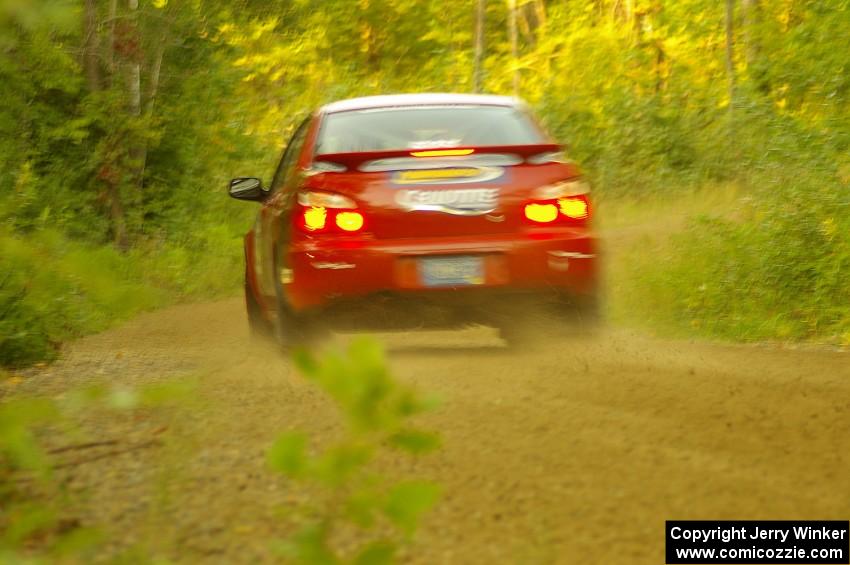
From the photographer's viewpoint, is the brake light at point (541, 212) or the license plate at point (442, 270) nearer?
the license plate at point (442, 270)

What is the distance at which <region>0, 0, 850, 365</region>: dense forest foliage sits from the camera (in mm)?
10227

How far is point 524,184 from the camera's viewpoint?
30.4 feet

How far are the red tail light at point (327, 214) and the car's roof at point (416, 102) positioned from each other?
1.06 meters

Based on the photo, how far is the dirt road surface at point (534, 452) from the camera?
16.5 ft

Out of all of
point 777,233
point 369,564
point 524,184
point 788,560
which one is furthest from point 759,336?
point 369,564

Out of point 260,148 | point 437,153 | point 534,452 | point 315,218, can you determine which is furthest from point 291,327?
point 260,148

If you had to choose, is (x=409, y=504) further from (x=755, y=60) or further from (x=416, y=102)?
(x=755, y=60)

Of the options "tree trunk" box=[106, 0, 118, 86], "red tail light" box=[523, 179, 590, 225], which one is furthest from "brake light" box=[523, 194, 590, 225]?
"tree trunk" box=[106, 0, 118, 86]

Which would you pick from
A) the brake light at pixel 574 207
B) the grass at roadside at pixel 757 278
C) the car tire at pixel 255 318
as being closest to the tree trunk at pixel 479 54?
the grass at roadside at pixel 757 278

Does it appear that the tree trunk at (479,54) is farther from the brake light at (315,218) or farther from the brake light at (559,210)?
the brake light at (315,218)

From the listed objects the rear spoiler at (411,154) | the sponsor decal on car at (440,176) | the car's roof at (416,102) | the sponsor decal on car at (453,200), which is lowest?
the sponsor decal on car at (453,200)

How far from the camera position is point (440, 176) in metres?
9.17

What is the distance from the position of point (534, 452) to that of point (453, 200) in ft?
10.2

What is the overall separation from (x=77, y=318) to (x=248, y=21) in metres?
9.64
